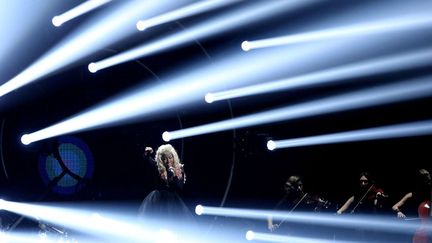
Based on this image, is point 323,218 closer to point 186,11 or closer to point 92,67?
point 186,11

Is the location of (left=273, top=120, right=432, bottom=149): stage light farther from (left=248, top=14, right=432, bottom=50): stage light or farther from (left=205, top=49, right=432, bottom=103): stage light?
(left=248, top=14, right=432, bottom=50): stage light

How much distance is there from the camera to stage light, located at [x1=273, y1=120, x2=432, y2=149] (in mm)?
9992

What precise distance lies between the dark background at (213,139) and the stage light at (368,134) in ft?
0.31

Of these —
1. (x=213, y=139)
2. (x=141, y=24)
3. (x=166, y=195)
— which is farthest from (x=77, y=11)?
(x=166, y=195)

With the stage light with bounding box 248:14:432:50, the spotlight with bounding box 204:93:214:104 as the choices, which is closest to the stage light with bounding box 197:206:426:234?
the spotlight with bounding box 204:93:214:104

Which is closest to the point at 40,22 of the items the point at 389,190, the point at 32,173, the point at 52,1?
the point at 52,1

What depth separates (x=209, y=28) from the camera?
966 centimetres

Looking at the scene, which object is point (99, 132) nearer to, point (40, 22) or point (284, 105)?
point (40, 22)

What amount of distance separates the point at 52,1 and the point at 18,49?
69 cm

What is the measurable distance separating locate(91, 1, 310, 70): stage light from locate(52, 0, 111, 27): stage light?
76 centimetres

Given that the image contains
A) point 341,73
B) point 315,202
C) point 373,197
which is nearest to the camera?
point 315,202

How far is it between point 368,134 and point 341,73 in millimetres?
955

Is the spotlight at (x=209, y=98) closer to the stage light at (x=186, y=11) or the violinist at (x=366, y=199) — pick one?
the stage light at (x=186, y=11)

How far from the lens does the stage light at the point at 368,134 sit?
32.8ft
